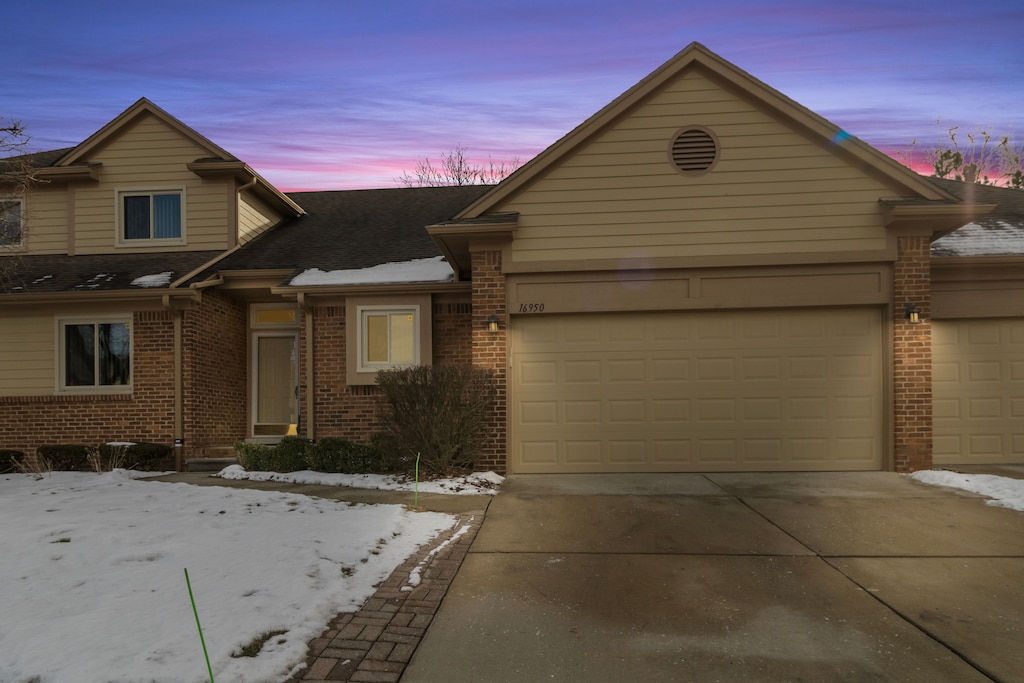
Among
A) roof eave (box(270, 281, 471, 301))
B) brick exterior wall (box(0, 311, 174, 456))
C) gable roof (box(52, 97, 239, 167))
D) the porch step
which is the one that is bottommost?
the porch step

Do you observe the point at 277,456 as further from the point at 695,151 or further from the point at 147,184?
the point at 695,151

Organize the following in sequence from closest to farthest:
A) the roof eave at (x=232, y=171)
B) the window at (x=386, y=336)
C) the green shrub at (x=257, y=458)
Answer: the green shrub at (x=257, y=458), the window at (x=386, y=336), the roof eave at (x=232, y=171)

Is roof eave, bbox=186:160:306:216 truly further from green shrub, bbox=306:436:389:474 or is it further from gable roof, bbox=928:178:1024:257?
gable roof, bbox=928:178:1024:257

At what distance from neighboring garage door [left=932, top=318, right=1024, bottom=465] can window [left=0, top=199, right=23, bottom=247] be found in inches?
644

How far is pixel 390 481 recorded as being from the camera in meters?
8.70

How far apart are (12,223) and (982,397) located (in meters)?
18.1

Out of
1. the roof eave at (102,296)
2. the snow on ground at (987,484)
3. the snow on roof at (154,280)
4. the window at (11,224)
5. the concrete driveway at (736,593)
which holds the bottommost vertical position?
the concrete driveway at (736,593)

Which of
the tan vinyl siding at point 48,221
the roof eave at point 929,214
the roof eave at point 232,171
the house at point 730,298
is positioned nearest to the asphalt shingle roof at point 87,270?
the tan vinyl siding at point 48,221

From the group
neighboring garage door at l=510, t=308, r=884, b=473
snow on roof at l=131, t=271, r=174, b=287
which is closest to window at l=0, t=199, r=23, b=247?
snow on roof at l=131, t=271, r=174, b=287

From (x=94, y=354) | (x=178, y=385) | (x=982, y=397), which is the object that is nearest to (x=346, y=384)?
(x=178, y=385)

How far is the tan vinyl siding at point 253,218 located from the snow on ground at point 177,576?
7.57 meters

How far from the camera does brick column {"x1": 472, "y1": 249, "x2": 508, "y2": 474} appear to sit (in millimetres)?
9305

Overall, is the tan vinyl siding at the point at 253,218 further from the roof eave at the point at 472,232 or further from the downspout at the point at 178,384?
the roof eave at the point at 472,232

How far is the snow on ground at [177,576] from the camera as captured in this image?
3.44 meters
